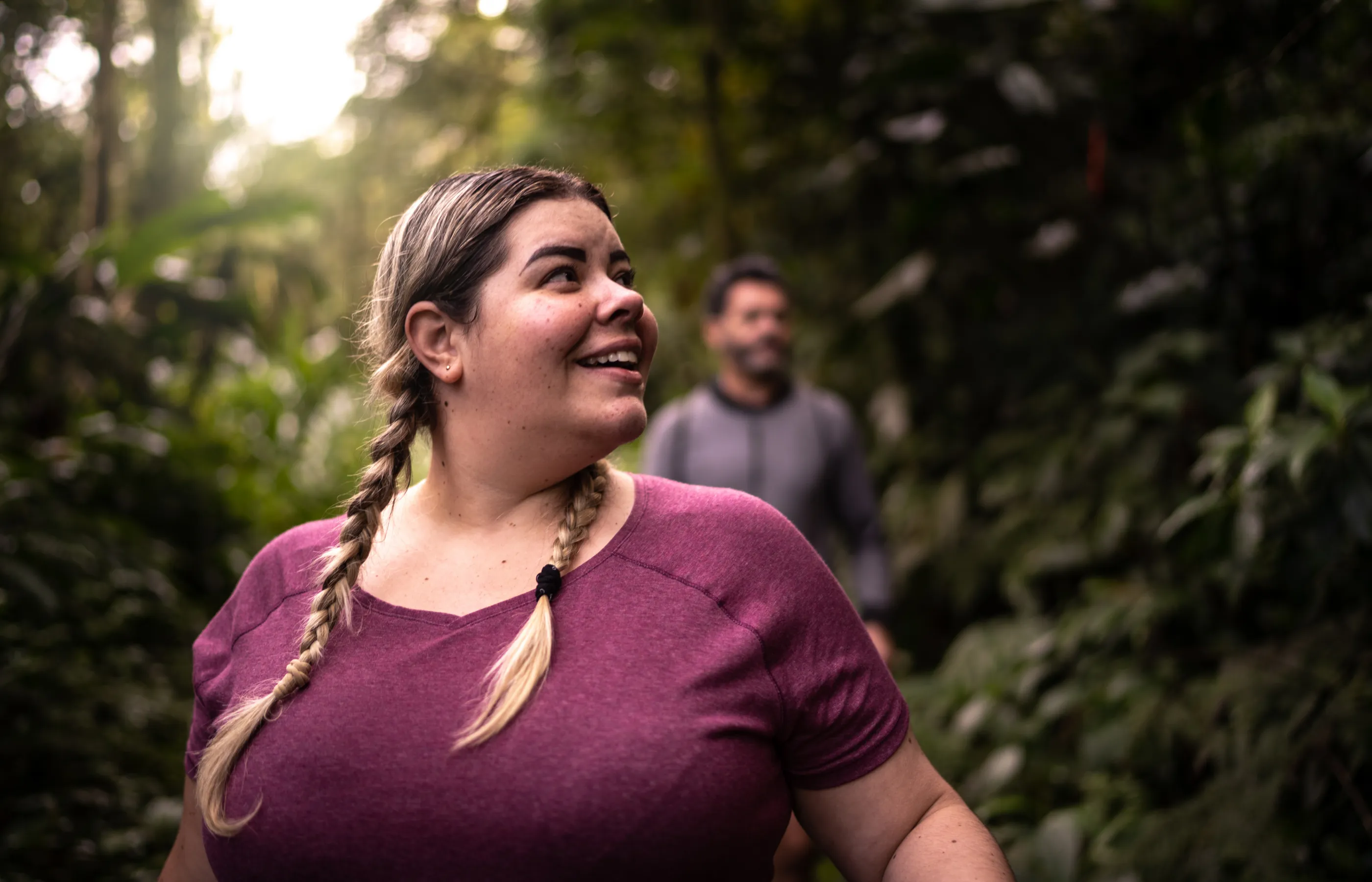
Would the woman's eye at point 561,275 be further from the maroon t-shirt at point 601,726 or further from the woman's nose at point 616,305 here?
the maroon t-shirt at point 601,726

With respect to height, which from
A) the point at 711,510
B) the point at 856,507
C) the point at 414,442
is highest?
the point at 414,442

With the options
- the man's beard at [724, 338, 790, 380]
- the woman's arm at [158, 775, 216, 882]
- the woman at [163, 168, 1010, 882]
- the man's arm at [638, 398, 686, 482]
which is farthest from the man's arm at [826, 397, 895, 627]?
the woman's arm at [158, 775, 216, 882]

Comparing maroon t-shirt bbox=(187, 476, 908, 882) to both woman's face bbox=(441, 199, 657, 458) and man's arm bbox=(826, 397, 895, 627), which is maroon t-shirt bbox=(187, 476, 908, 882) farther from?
man's arm bbox=(826, 397, 895, 627)

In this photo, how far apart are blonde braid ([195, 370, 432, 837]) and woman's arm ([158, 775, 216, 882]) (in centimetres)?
4

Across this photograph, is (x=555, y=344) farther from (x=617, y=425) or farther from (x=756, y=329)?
(x=756, y=329)

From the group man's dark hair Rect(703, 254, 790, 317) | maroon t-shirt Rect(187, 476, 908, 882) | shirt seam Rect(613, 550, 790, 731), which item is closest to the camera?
A: maroon t-shirt Rect(187, 476, 908, 882)

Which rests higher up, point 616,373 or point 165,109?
point 165,109

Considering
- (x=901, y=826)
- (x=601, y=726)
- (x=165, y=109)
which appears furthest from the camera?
(x=165, y=109)

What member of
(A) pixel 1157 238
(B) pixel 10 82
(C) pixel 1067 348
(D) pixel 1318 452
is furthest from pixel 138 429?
(D) pixel 1318 452

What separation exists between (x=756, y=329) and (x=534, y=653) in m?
2.48

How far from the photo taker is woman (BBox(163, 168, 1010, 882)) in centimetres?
123

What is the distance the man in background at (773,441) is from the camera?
3.48m

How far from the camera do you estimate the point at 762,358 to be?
11.9 ft

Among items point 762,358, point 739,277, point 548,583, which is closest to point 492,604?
point 548,583
